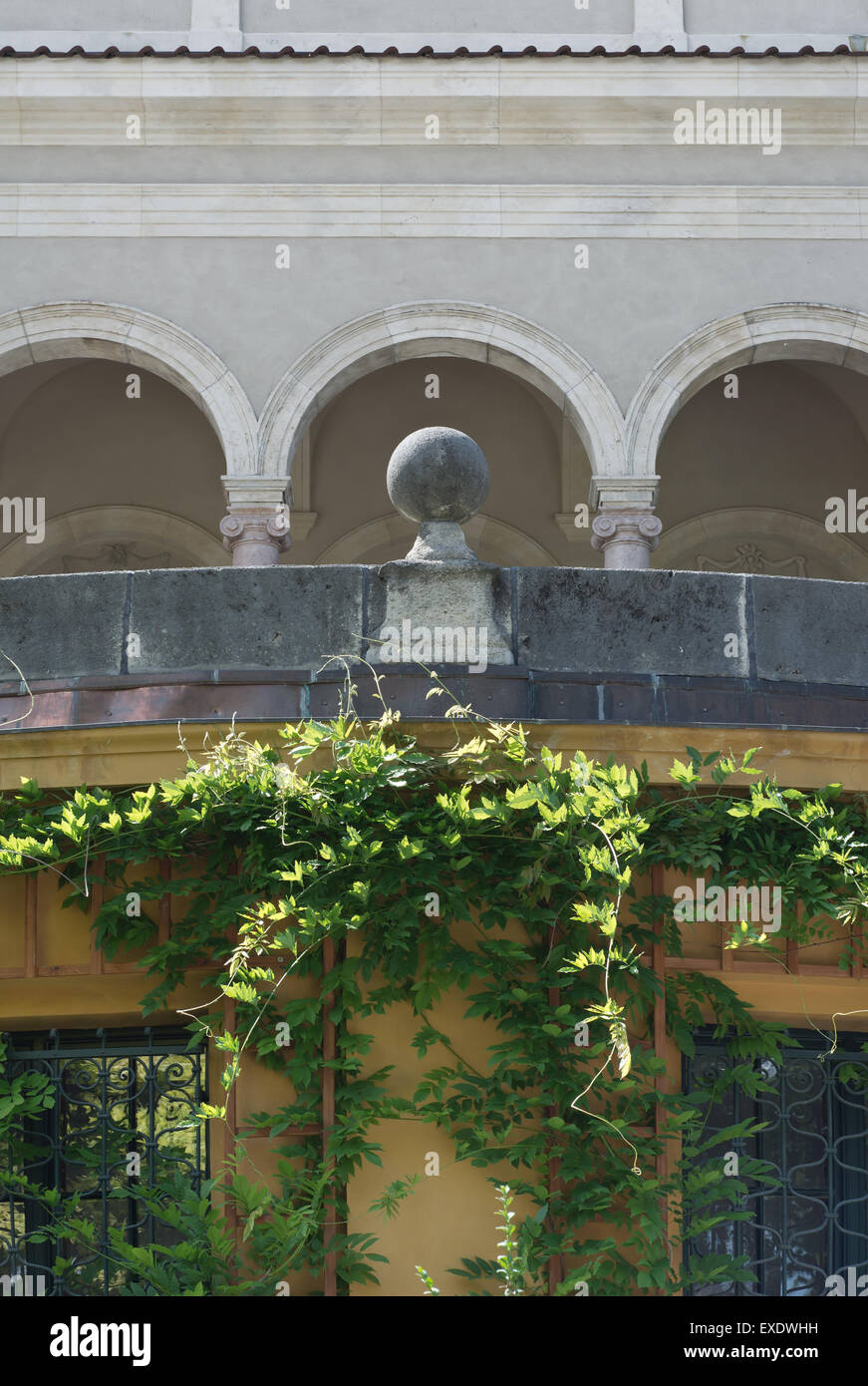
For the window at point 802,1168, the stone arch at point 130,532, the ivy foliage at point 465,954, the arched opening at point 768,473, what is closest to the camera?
the ivy foliage at point 465,954

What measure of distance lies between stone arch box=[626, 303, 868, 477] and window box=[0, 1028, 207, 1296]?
29.8 ft

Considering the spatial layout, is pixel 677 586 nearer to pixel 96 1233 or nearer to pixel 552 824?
pixel 552 824

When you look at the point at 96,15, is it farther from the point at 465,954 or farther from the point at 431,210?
the point at 465,954

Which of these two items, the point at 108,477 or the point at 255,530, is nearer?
the point at 255,530

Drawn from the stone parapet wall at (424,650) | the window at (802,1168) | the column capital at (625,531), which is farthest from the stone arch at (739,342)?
the window at (802,1168)

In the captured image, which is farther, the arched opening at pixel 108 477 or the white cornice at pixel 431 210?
the arched opening at pixel 108 477

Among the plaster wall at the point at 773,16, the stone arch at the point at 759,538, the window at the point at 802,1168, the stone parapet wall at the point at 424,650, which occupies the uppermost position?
the plaster wall at the point at 773,16

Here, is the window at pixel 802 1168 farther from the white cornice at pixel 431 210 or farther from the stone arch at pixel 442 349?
the white cornice at pixel 431 210

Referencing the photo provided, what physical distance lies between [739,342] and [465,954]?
32.0 feet

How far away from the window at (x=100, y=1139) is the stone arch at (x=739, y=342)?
9.09 metres

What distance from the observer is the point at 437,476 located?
591 centimetres

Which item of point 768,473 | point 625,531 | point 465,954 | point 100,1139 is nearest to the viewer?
point 465,954

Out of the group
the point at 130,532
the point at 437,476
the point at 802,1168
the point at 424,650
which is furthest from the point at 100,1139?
the point at 130,532

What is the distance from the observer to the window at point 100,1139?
573cm
